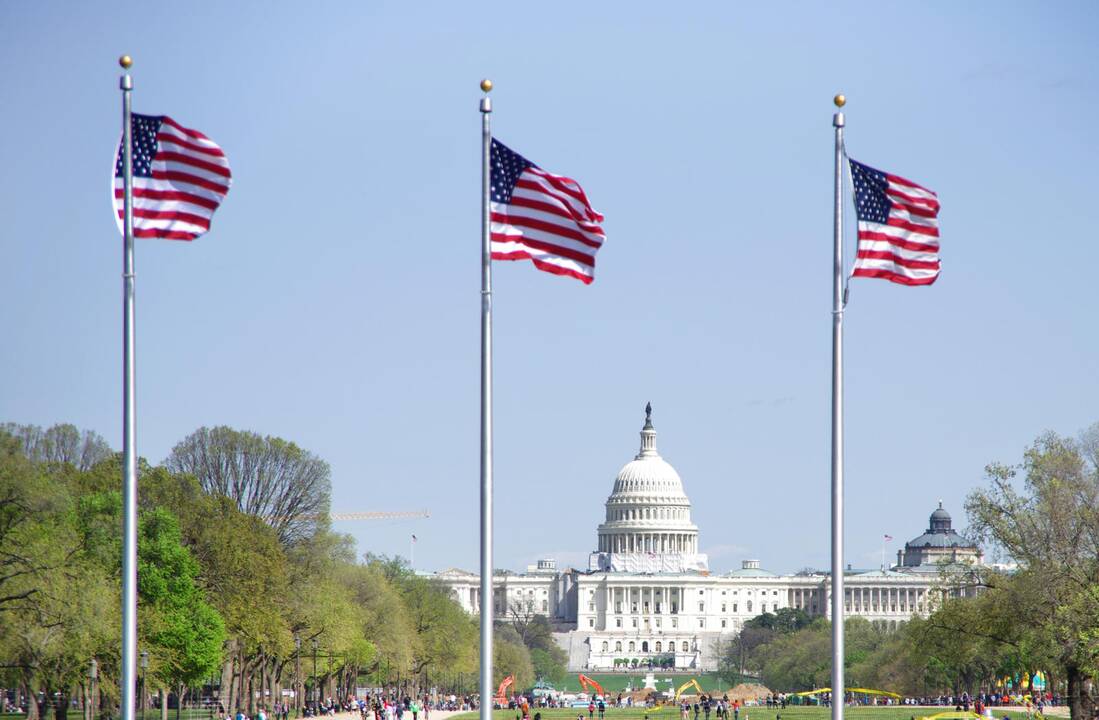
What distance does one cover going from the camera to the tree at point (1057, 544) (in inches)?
2857

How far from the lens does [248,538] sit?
3499 inches

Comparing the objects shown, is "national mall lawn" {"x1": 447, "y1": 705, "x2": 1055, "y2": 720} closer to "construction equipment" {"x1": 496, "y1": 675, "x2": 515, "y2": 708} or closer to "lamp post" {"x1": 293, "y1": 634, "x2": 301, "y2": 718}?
"lamp post" {"x1": 293, "y1": 634, "x2": 301, "y2": 718}

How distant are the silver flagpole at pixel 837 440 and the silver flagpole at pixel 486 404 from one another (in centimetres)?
600

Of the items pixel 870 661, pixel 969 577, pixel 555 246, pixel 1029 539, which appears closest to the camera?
pixel 555 246

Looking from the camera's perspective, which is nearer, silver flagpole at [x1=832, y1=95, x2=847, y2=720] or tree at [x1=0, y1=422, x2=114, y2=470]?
silver flagpole at [x1=832, y1=95, x2=847, y2=720]

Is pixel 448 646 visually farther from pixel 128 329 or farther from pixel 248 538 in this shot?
pixel 128 329

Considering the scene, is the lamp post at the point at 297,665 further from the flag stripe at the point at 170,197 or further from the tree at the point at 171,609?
the flag stripe at the point at 170,197

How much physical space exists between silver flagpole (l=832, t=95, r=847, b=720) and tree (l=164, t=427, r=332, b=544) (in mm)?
68325

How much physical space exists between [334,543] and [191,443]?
12.3 metres

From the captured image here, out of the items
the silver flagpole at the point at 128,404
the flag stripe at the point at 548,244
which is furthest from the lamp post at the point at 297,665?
the flag stripe at the point at 548,244

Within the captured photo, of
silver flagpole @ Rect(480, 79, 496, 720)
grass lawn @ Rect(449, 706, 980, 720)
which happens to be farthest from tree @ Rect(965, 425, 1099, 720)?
silver flagpole @ Rect(480, 79, 496, 720)

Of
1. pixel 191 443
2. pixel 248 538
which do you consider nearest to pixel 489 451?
pixel 248 538

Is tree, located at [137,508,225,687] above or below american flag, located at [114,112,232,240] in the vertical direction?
below

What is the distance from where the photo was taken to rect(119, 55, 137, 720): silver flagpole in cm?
3388
